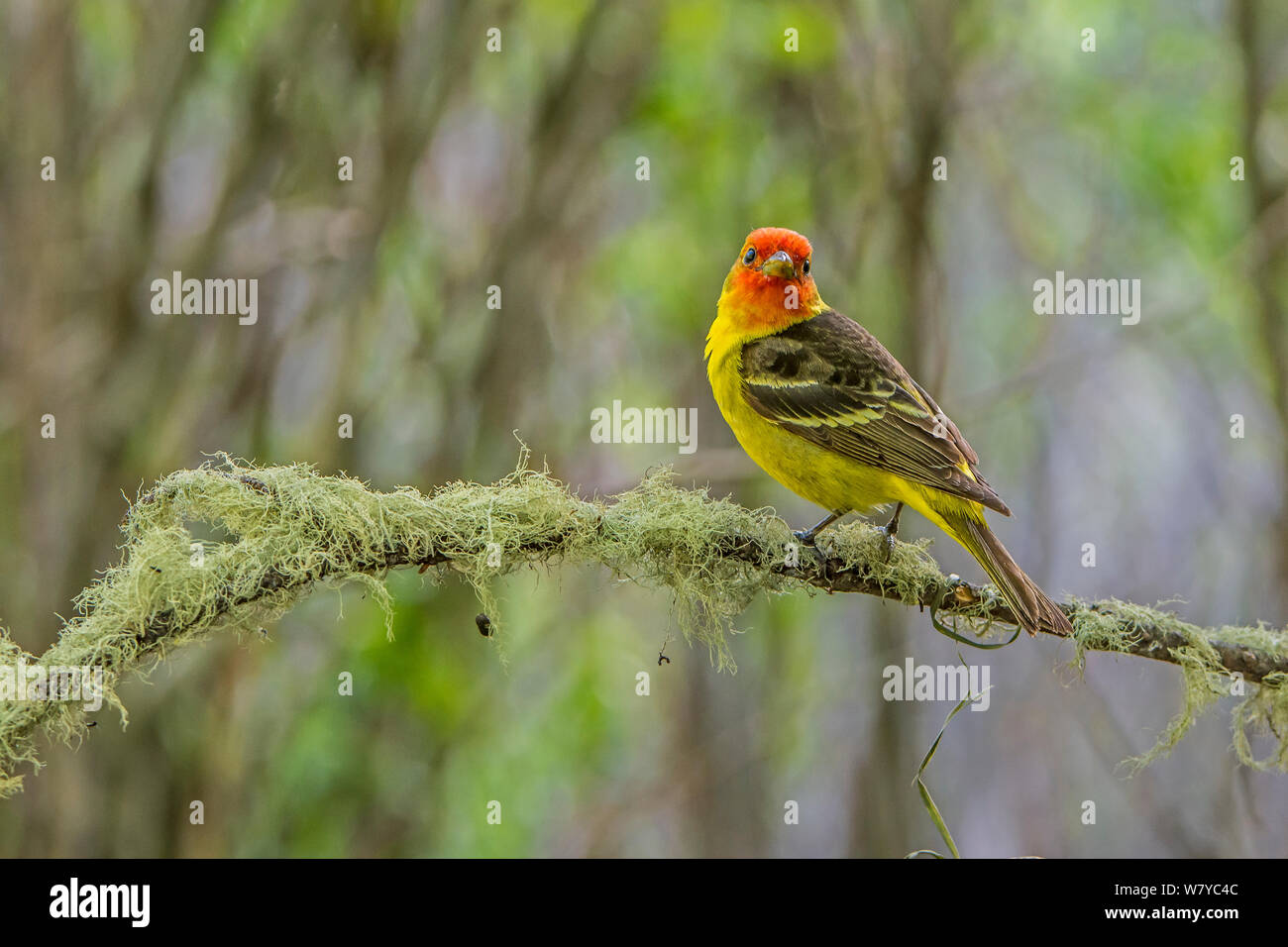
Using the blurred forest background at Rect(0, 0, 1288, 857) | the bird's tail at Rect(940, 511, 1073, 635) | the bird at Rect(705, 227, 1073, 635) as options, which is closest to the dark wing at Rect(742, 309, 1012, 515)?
the bird at Rect(705, 227, 1073, 635)

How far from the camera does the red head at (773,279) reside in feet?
15.5

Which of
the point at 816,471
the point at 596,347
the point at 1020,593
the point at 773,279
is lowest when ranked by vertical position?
the point at 1020,593

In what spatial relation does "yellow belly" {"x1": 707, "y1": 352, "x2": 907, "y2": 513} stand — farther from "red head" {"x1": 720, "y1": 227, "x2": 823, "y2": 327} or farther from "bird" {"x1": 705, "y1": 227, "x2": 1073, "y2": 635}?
"red head" {"x1": 720, "y1": 227, "x2": 823, "y2": 327}

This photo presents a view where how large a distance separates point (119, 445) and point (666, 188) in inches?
159

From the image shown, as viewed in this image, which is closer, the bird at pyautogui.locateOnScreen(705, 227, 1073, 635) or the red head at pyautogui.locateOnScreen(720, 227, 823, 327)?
the bird at pyautogui.locateOnScreen(705, 227, 1073, 635)

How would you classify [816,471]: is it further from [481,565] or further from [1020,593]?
[481,565]

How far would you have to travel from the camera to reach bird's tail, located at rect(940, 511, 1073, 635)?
127 inches

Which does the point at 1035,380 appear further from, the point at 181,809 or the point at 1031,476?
the point at 181,809

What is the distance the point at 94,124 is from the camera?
6.47 m

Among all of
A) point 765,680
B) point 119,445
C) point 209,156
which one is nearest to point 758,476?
point 765,680

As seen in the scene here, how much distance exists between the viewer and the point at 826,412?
4.24 m

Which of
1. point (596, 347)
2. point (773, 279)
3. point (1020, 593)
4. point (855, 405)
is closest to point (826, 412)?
point (855, 405)

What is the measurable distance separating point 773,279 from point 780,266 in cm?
7

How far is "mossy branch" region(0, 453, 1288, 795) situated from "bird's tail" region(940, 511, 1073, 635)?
0.20ft
